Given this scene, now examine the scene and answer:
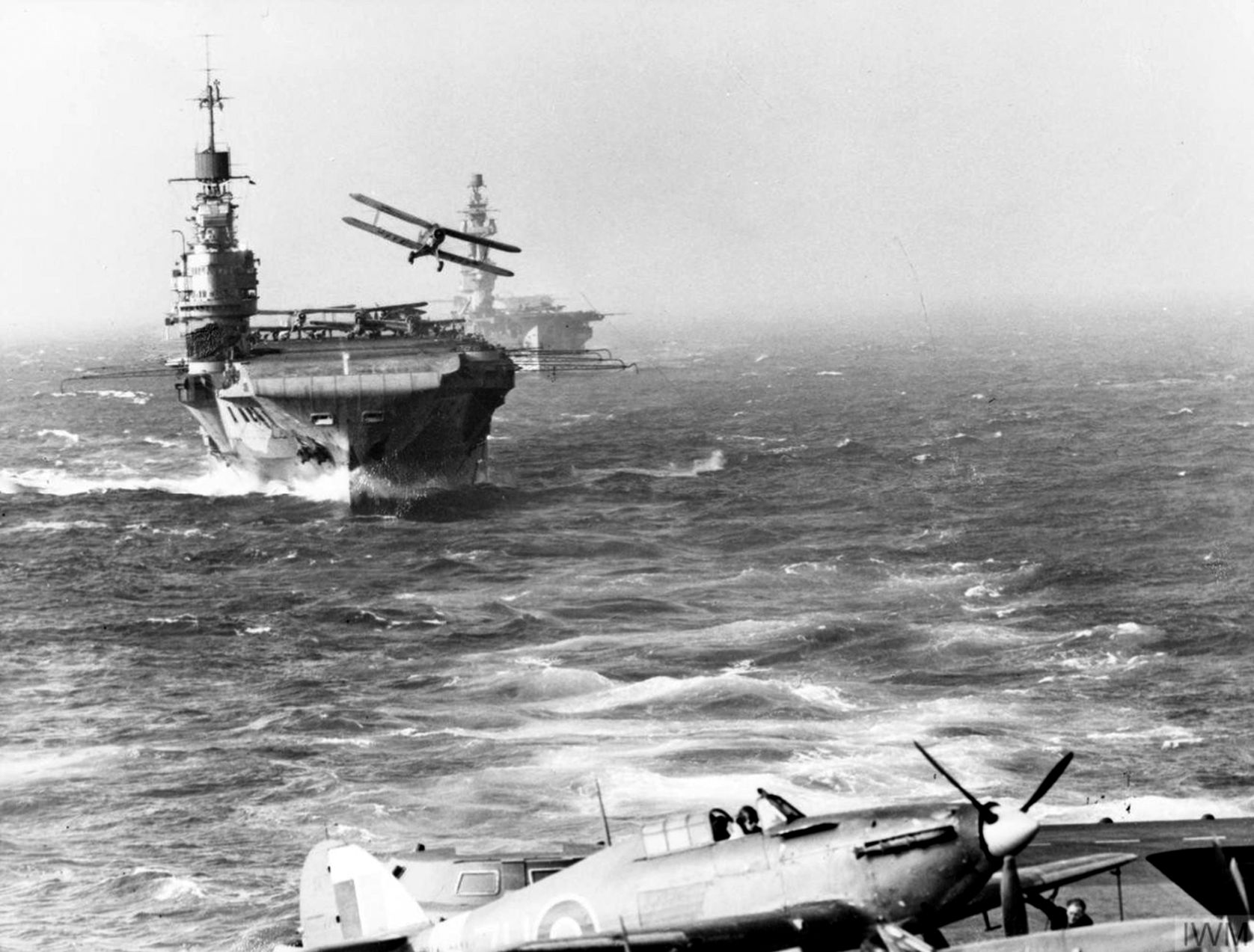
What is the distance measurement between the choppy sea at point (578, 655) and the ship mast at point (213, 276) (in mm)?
8370

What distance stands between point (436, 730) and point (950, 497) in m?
46.4

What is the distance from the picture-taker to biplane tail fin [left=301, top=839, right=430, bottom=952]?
24688 millimetres

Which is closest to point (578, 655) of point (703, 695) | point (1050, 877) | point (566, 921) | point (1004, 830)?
point (703, 695)

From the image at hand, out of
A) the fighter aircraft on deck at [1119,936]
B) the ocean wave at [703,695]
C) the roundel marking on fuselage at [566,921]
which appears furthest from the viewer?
the ocean wave at [703,695]

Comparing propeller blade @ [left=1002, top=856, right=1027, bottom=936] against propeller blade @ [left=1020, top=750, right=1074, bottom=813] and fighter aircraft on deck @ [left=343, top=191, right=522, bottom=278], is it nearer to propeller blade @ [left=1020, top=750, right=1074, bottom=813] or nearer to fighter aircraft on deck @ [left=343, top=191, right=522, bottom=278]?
propeller blade @ [left=1020, top=750, right=1074, bottom=813]

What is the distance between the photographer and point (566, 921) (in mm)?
22000

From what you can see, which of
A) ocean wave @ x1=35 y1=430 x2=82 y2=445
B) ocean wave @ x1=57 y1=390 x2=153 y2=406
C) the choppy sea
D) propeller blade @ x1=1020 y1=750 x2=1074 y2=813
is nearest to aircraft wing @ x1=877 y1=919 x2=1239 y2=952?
propeller blade @ x1=1020 y1=750 x2=1074 y2=813

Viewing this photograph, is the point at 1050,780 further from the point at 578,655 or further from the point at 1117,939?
the point at 578,655

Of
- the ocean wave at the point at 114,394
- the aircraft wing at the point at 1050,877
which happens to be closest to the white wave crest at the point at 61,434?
the ocean wave at the point at 114,394

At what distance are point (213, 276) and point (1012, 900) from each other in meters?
83.8

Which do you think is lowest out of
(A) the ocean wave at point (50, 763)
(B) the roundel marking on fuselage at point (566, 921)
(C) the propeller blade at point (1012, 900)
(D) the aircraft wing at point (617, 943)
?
(A) the ocean wave at point (50, 763)

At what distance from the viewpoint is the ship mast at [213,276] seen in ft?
309

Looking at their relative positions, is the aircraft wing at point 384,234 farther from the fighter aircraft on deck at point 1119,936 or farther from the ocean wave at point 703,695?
the fighter aircraft on deck at point 1119,936

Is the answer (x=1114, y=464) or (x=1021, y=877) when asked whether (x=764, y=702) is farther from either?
(x=1114, y=464)
